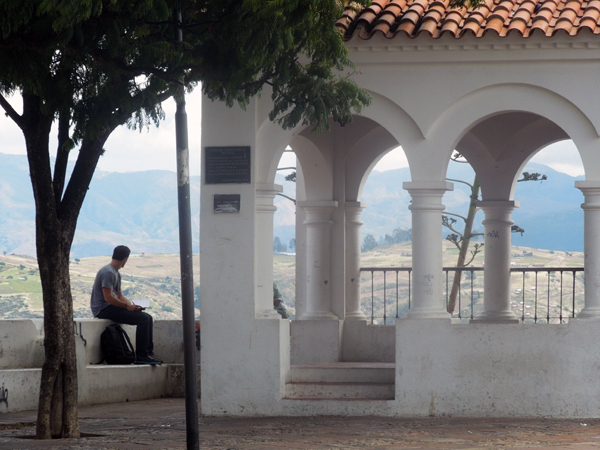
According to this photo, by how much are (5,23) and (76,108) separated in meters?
1.68

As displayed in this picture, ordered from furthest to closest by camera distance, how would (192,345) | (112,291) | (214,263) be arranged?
(112,291), (214,263), (192,345)

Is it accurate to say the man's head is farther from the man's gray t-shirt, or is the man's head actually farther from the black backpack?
the black backpack

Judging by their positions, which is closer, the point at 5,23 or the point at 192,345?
the point at 5,23

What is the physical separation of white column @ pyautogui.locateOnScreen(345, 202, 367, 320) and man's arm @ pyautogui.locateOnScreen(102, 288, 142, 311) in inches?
116

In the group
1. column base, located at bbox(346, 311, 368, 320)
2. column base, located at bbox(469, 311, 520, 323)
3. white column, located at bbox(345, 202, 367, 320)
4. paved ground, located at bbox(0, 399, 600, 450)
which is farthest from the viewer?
column base, located at bbox(469, 311, 520, 323)

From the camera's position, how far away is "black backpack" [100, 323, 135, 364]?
1104 cm

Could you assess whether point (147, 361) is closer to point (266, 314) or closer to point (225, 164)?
point (266, 314)

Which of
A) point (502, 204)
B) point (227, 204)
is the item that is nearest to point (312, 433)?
point (227, 204)

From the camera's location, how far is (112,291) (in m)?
11.0

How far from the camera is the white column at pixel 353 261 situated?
39.3 ft

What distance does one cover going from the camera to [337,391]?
364 inches

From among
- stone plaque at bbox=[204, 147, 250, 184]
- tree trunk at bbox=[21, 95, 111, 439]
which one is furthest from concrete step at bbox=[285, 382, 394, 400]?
tree trunk at bbox=[21, 95, 111, 439]

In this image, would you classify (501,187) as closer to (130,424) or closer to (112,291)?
(112,291)

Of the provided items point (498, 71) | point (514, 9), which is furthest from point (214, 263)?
point (514, 9)
